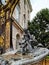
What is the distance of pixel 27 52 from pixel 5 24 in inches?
71.2

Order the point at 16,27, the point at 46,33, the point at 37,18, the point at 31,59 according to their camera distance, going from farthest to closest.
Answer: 1. the point at 37,18
2. the point at 46,33
3. the point at 16,27
4. the point at 31,59

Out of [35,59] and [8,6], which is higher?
[8,6]

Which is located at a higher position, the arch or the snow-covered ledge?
the arch

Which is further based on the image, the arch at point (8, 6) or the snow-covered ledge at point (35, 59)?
the arch at point (8, 6)

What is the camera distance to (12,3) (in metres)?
9.67

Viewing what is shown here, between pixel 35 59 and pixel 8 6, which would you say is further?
pixel 8 6

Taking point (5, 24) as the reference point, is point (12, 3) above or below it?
above

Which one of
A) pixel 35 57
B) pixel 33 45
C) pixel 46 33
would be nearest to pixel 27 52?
pixel 33 45

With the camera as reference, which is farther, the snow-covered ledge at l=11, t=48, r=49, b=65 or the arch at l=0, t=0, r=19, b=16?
the arch at l=0, t=0, r=19, b=16

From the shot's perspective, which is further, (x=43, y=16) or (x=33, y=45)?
(x=43, y=16)

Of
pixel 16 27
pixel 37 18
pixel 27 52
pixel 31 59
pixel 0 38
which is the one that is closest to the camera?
pixel 31 59

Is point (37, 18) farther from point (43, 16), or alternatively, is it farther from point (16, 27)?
point (16, 27)

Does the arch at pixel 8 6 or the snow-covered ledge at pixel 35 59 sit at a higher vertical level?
the arch at pixel 8 6

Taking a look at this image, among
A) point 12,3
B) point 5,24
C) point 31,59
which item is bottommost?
point 31,59
